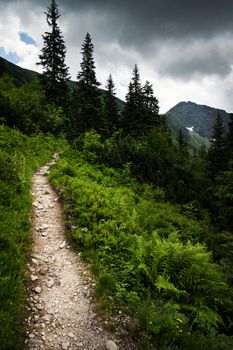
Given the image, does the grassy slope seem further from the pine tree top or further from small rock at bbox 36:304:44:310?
the pine tree top

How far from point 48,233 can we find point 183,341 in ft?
15.2

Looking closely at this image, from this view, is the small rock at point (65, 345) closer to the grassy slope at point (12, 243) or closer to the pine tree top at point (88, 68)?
the grassy slope at point (12, 243)

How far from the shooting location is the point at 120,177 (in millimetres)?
15828

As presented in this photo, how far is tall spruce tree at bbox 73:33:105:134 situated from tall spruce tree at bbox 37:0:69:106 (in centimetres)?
215

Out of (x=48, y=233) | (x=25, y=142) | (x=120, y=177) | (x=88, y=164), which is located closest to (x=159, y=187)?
(x=120, y=177)

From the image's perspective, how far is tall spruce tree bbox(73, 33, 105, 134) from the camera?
30.4 meters

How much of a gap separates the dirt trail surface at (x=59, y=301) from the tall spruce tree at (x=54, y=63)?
84.4ft

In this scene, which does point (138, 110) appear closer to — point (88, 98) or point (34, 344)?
point (88, 98)

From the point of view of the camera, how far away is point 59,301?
5.32 meters

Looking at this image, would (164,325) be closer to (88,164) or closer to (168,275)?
(168,275)

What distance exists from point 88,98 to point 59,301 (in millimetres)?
29311

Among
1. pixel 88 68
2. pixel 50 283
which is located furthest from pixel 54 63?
pixel 50 283

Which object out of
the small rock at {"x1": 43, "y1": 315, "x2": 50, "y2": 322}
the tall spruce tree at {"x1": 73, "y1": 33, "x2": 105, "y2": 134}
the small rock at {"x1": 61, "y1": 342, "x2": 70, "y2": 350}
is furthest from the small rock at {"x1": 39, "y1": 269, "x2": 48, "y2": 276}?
the tall spruce tree at {"x1": 73, "y1": 33, "x2": 105, "y2": 134}

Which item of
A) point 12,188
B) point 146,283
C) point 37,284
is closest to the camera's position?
point 37,284
